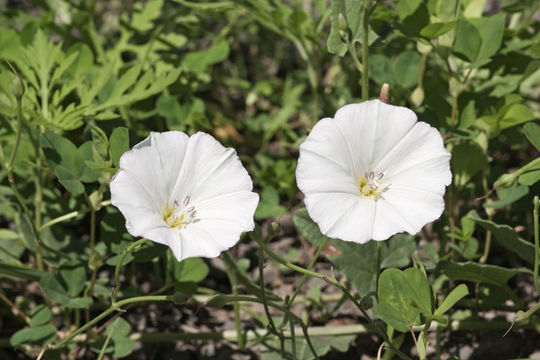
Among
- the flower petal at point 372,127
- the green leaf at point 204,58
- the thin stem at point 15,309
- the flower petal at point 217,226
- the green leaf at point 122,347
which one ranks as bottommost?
the green leaf at point 122,347

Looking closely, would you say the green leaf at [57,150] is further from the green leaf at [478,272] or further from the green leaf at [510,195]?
the green leaf at [510,195]

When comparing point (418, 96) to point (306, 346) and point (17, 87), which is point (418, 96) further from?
point (17, 87)

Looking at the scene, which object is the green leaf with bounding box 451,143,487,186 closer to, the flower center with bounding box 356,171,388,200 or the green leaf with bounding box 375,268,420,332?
the flower center with bounding box 356,171,388,200

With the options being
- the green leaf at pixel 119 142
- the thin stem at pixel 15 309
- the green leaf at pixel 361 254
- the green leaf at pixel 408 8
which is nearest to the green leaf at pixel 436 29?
the green leaf at pixel 408 8

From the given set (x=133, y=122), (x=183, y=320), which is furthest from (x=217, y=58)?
(x=183, y=320)

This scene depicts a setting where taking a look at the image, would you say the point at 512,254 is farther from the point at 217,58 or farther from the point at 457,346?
the point at 217,58

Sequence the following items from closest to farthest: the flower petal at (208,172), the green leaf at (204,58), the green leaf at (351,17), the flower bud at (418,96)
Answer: the flower petal at (208,172)
the green leaf at (351,17)
the flower bud at (418,96)
the green leaf at (204,58)

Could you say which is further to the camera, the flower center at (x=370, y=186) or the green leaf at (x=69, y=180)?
the green leaf at (x=69, y=180)

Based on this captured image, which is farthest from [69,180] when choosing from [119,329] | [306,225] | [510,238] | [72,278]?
[510,238]
